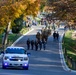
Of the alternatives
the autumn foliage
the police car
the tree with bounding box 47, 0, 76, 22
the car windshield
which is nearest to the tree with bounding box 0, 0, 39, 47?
the autumn foliage

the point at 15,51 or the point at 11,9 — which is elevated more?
the point at 11,9

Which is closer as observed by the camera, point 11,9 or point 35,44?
point 35,44

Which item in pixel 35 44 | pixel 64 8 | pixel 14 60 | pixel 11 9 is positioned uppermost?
pixel 64 8

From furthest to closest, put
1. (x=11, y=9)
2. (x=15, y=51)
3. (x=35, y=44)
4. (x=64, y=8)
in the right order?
(x=11, y=9) → (x=35, y=44) → (x=64, y=8) → (x=15, y=51)

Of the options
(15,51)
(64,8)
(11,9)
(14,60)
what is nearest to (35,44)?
(11,9)

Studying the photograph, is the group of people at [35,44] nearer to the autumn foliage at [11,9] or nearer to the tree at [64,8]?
the autumn foliage at [11,9]

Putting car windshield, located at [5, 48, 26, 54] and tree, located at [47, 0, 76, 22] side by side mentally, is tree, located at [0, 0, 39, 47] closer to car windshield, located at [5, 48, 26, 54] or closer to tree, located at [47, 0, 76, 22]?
tree, located at [47, 0, 76, 22]

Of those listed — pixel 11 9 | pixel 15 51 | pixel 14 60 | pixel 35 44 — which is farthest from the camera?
pixel 11 9

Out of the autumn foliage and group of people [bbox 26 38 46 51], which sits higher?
the autumn foliage

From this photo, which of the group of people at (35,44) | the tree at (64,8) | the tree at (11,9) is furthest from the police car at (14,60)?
the tree at (11,9)

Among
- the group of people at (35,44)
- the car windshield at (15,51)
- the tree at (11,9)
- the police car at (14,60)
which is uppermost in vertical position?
the tree at (11,9)

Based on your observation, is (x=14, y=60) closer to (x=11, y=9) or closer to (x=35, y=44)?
(x=35, y=44)

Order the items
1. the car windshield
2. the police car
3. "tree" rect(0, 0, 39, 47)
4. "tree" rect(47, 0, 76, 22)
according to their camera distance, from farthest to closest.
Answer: "tree" rect(0, 0, 39, 47) < "tree" rect(47, 0, 76, 22) < the car windshield < the police car

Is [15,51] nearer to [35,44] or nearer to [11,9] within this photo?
[35,44]
